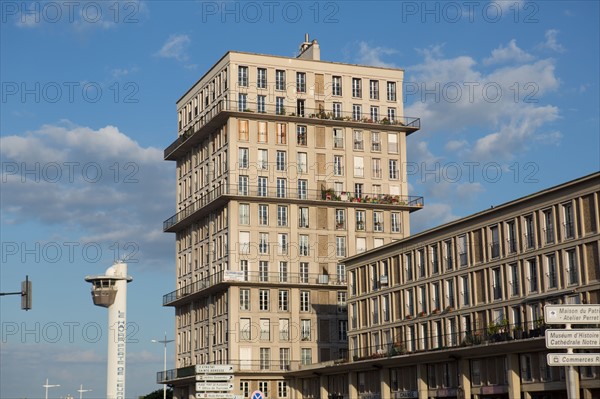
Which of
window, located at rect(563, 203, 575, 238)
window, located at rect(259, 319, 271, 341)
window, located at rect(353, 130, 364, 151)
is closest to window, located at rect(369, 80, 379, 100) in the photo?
window, located at rect(353, 130, 364, 151)

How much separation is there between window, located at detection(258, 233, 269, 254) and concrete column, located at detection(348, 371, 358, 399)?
19.1 meters

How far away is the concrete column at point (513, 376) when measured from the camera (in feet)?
212

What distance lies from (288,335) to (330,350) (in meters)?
4.84

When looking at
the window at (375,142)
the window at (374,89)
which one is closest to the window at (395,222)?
the window at (375,142)

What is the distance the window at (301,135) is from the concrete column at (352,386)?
28263 mm

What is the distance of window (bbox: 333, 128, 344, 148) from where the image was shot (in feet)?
347

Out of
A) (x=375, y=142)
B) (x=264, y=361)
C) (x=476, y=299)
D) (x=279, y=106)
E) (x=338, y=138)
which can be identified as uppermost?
(x=279, y=106)

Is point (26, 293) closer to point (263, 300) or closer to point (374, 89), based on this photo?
point (263, 300)

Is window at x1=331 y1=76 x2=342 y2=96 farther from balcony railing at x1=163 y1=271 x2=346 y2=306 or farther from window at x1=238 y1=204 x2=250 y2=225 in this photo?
balcony railing at x1=163 y1=271 x2=346 y2=306

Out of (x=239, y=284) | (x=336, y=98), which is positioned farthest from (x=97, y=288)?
(x=336, y=98)

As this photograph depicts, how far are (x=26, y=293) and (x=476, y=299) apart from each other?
127 ft

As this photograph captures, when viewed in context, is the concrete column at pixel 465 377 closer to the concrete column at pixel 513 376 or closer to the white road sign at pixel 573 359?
the concrete column at pixel 513 376

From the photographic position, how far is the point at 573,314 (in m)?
26.3

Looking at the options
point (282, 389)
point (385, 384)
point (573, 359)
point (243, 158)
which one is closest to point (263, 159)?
point (243, 158)
